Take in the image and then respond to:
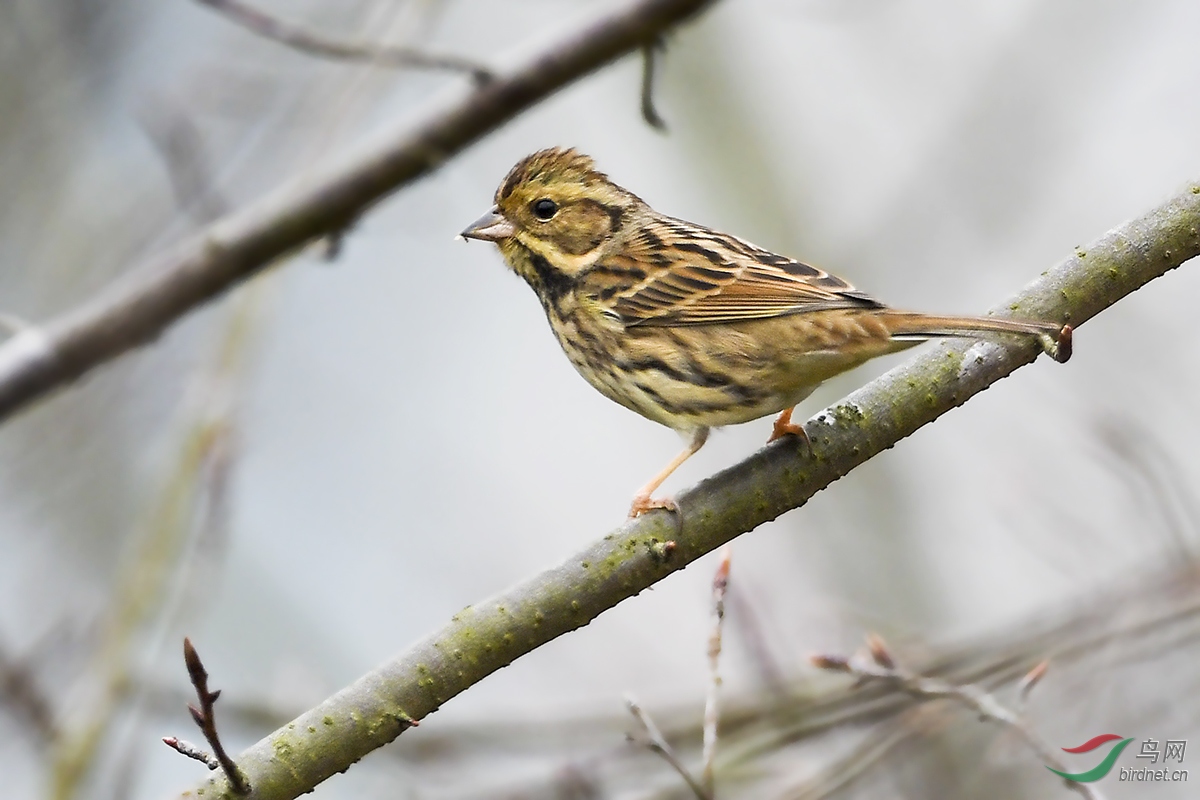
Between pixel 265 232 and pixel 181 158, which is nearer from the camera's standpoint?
pixel 265 232

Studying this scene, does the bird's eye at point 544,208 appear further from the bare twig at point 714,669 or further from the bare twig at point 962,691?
the bare twig at point 962,691

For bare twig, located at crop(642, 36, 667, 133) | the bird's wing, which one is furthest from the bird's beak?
bare twig, located at crop(642, 36, 667, 133)

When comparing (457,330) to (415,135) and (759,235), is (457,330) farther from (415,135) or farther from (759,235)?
(415,135)

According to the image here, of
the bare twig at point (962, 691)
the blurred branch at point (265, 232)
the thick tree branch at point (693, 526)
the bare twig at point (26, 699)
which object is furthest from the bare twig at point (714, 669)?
the bare twig at point (26, 699)

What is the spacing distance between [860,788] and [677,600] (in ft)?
14.8

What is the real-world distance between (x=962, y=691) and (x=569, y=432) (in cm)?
705

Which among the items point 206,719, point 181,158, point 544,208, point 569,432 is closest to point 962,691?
point 206,719

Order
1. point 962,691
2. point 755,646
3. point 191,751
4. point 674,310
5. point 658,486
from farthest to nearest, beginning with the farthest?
point 755,646, point 674,310, point 658,486, point 962,691, point 191,751

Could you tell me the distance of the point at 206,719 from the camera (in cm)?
292

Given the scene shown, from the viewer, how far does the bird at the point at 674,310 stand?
4.24 meters

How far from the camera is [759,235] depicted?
905cm

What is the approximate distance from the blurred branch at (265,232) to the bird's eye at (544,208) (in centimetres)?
49

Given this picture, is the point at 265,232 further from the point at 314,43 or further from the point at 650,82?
the point at 650,82

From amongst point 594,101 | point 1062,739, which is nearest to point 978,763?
point 1062,739
